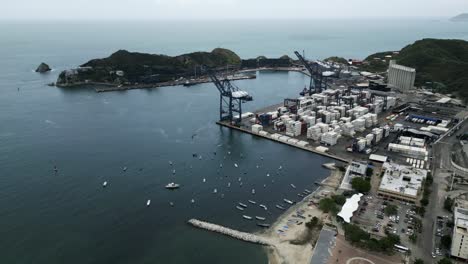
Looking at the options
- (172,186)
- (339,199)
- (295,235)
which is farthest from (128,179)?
(339,199)

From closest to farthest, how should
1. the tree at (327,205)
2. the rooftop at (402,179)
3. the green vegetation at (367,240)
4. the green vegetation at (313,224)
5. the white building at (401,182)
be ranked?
the green vegetation at (367,240) < the green vegetation at (313,224) < the tree at (327,205) < the white building at (401,182) < the rooftop at (402,179)

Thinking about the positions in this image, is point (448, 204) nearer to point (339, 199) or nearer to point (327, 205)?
point (339, 199)

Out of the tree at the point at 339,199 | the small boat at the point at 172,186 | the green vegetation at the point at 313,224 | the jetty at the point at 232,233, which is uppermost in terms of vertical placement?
the tree at the point at 339,199

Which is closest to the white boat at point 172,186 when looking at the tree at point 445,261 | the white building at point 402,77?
the tree at point 445,261

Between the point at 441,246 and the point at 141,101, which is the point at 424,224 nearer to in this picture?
the point at 441,246

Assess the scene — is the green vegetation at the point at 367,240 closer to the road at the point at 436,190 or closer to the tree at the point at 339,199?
the road at the point at 436,190

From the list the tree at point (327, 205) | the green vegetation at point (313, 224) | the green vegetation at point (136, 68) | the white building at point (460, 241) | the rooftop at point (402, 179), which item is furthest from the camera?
the green vegetation at point (136, 68)

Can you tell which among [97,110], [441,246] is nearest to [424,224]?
[441,246]
